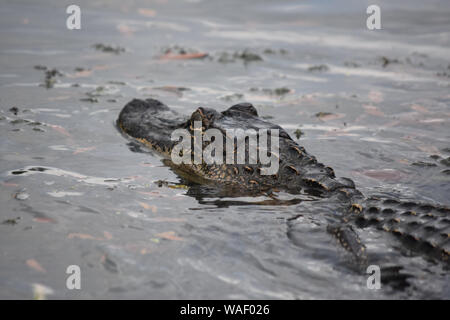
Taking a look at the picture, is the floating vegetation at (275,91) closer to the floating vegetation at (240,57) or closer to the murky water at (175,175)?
the murky water at (175,175)

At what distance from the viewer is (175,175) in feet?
16.4

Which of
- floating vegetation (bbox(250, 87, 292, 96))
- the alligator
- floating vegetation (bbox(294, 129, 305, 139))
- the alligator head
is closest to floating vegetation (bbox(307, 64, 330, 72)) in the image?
floating vegetation (bbox(250, 87, 292, 96))

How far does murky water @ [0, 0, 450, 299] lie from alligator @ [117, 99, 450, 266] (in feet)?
0.40

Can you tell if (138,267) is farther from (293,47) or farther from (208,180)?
(293,47)

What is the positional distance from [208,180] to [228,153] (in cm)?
36

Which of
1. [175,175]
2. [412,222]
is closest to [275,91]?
[175,175]

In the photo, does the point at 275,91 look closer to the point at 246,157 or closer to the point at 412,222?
the point at 246,157

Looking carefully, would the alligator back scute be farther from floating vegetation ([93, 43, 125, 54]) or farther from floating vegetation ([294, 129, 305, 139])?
floating vegetation ([93, 43, 125, 54])

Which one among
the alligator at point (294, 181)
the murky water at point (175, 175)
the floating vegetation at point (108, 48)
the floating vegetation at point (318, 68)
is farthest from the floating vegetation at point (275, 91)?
the floating vegetation at point (108, 48)

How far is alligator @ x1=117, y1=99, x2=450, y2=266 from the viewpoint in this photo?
3.46m

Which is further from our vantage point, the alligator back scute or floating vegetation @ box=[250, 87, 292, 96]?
floating vegetation @ box=[250, 87, 292, 96]

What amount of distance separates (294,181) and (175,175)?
1.27m
